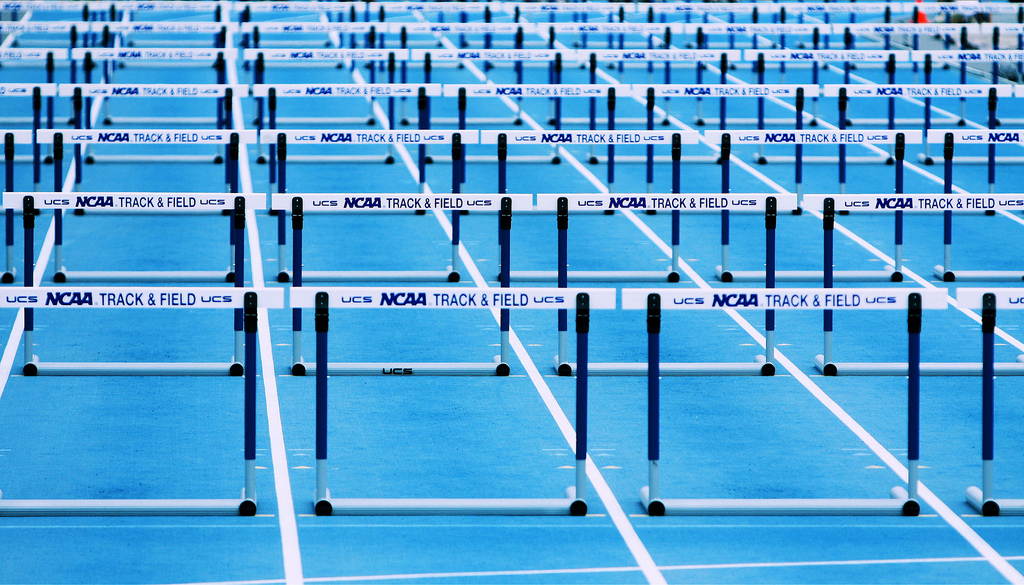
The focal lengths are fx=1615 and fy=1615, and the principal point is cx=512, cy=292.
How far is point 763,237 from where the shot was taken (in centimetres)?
1370

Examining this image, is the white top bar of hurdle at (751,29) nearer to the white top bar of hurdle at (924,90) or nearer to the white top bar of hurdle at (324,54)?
the white top bar of hurdle at (924,90)

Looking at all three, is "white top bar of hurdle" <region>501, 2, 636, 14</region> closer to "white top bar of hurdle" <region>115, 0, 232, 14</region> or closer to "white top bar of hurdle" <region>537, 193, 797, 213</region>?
"white top bar of hurdle" <region>115, 0, 232, 14</region>

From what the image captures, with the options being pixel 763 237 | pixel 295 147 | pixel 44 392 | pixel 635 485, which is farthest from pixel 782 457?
pixel 295 147

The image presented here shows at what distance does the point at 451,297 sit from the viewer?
761 cm

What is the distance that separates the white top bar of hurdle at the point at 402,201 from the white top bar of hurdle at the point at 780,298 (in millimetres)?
2427

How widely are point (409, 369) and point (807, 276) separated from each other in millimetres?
3730

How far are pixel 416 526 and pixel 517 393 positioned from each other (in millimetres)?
2232

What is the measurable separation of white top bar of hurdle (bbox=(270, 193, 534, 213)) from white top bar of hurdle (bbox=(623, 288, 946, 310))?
243 cm

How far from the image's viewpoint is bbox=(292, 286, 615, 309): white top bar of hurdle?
296 inches

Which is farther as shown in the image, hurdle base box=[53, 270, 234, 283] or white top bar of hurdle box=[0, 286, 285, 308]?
hurdle base box=[53, 270, 234, 283]

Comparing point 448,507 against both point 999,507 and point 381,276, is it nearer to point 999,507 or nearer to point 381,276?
point 999,507

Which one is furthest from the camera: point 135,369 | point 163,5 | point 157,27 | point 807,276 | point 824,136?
point 163,5

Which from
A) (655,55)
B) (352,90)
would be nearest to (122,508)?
(352,90)

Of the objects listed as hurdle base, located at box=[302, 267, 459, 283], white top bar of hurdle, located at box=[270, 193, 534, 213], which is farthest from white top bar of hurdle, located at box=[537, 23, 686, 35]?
white top bar of hurdle, located at box=[270, 193, 534, 213]
